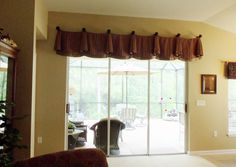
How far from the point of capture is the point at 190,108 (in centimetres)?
541

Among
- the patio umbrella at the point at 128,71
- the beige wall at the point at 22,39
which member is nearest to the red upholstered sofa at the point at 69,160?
the beige wall at the point at 22,39

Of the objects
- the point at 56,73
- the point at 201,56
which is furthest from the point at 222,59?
the point at 56,73

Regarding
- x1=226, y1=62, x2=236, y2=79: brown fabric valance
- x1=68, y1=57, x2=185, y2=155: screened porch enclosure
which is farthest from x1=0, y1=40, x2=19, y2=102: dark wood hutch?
x1=226, y1=62, x2=236, y2=79: brown fabric valance

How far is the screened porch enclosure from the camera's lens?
17.0 feet

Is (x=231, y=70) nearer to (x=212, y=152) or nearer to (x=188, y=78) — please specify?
(x=188, y=78)

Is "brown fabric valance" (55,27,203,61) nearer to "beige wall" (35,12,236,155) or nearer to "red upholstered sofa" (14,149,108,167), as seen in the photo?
"beige wall" (35,12,236,155)

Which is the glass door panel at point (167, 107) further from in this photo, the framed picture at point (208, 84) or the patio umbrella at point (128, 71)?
the framed picture at point (208, 84)

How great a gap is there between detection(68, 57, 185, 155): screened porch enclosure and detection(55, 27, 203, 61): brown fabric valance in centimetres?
25

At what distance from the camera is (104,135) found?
5152 mm

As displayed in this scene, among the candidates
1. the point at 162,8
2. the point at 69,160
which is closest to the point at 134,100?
the point at 162,8

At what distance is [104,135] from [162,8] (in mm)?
2858

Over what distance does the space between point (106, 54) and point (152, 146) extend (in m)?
2.29

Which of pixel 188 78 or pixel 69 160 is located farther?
pixel 188 78

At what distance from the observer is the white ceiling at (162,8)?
4.36 m
